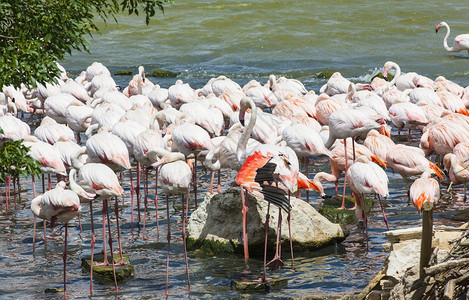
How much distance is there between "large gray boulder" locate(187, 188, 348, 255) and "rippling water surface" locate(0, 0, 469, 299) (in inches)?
5.9

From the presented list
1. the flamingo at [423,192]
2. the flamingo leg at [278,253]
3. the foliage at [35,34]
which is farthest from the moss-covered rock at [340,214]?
the foliage at [35,34]

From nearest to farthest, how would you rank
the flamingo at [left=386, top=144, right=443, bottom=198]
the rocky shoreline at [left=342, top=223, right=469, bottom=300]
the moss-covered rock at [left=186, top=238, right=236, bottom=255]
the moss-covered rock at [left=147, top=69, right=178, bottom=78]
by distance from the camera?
the rocky shoreline at [left=342, top=223, right=469, bottom=300]
the moss-covered rock at [left=186, top=238, right=236, bottom=255]
the flamingo at [left=386, top=144, right=443, bottom=198]
the moss-covered rock at [left=147, top=69, right=178, bottom=78]

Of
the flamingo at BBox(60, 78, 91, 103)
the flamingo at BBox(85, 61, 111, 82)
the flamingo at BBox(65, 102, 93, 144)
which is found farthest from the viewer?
the flamingo at BBox(85, 61, 111, 82)

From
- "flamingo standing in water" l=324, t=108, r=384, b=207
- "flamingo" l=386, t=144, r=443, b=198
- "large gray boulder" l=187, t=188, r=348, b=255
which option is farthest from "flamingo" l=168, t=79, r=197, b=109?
"large gray boulder" l=187, t=188, r=348, b=255

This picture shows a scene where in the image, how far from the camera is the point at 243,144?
26.5ft

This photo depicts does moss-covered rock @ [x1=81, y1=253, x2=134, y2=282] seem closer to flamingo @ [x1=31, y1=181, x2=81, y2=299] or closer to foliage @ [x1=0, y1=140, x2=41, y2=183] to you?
flamingo @ [x1=31, y1=181, x2=81, y2=299]

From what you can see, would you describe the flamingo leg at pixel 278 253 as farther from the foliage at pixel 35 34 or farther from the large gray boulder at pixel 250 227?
the foliage at pixel 35 34

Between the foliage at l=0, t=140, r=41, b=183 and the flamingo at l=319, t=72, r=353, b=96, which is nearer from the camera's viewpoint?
the foliage at l=0, t=140, r=41, b=183

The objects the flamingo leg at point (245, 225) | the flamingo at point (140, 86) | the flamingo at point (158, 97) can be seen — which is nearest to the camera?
the flamingo leg at point (245, 225)

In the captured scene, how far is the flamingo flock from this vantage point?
7.25 m

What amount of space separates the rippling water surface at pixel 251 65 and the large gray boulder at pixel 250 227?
5.9 inches

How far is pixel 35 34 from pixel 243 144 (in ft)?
9.00

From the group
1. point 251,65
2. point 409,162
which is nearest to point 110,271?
point 409,162

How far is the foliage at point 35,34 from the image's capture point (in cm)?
577
